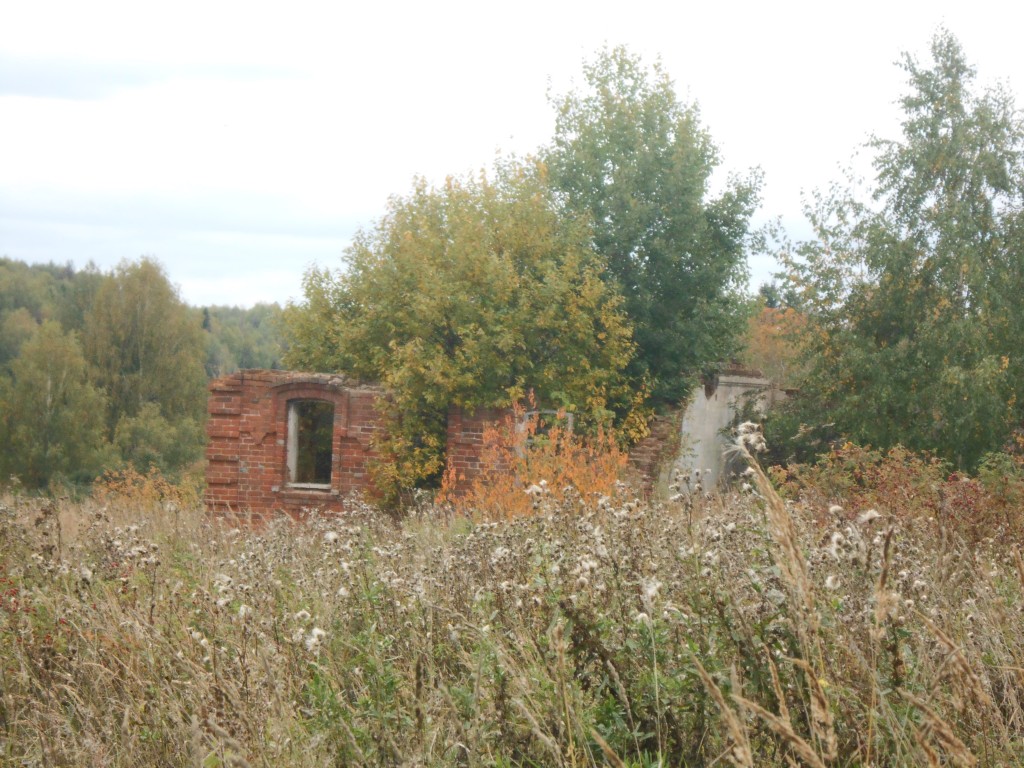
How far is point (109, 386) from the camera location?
50.5 m

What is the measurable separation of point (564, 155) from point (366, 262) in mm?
5488

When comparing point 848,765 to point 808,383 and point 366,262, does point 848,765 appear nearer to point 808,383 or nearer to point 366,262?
point 808,383

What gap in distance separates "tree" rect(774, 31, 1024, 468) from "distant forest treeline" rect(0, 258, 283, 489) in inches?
1266

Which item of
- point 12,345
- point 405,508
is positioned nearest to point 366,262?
point 405,508

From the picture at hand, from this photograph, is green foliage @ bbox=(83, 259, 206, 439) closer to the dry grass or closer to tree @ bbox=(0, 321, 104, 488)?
tree @ bbox=(0, 321, 104, 488)

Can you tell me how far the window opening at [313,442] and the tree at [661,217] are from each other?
642 cm

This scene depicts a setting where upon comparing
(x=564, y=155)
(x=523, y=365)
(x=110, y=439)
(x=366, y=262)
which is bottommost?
(x=110, y=439)

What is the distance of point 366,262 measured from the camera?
24.8 meters

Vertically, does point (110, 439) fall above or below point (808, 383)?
below

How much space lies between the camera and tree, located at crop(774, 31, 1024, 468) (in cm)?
1920

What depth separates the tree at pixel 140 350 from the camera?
1977 inches

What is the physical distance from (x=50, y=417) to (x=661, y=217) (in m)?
35.5

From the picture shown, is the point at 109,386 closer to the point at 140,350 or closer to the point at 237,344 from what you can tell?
the point at 140,350

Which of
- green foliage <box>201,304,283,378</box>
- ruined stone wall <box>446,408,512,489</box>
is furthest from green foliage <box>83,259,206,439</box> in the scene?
ruined stone wall <box>446,408,512,489</box>
